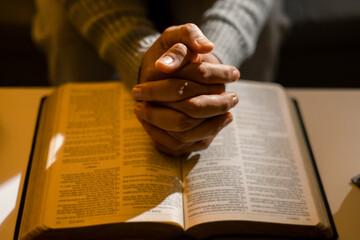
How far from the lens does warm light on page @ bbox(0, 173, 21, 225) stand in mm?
552

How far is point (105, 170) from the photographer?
1.86 ft

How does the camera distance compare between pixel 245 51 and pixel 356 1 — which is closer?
pixel 245 51

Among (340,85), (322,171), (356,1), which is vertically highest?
(356,1)

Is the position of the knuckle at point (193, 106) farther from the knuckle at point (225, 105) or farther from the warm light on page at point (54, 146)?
the warm light on page at point (54, 146)

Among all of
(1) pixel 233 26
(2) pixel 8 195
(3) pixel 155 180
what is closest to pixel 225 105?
(3) pixel 155 180

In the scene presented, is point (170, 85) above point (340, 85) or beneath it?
above

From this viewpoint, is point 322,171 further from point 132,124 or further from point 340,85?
point 340,85

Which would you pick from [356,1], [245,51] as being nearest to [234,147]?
[245,51]

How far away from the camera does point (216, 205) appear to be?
1.73ft

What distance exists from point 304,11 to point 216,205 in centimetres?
102

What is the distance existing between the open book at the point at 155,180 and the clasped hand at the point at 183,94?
5 centimetres

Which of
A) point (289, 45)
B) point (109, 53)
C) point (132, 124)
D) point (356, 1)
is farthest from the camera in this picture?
point (289, 45)

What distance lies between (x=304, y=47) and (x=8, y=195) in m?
1.26

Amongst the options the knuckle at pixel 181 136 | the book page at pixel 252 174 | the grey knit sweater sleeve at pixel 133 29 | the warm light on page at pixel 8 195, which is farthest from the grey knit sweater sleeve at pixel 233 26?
the warm light on page at pixel 8 195
